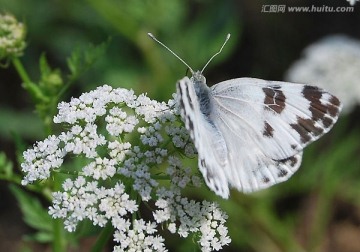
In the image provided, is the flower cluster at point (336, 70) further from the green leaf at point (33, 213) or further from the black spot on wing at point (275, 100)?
the green leaf at point (33, 213)

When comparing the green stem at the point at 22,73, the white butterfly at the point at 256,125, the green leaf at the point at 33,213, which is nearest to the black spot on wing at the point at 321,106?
the white butterfly at the point at 256,125

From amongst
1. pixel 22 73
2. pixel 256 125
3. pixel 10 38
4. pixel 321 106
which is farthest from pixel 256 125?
pixel 10 38

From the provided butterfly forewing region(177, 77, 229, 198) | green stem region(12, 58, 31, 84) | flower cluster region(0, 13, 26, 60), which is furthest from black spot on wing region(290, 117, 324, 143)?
flower cluster region(0, 13, 26, 60)

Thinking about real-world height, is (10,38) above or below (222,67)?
below

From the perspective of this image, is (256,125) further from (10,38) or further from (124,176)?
(10,38)

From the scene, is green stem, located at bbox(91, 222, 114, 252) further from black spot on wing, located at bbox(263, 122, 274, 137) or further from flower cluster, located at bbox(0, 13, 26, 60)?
flower cluster, located at bbox(0, 13, 26, 60)
